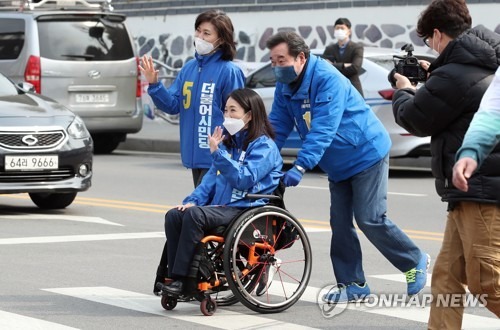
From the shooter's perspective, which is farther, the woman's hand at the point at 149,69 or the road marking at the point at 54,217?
the road marking at the point at 54,217

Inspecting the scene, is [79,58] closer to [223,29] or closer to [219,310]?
[223,29]

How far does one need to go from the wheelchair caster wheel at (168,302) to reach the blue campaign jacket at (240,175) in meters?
0.56

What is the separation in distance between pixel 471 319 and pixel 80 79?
1279cm

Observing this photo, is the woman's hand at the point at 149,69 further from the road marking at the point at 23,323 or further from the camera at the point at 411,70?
the camera at the point at 411,70

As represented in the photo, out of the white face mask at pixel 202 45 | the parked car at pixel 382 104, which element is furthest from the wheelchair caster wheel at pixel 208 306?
the parked car at pixel 382 104

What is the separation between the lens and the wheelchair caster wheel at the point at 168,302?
7.66m

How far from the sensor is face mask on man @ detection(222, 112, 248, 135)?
7.72m

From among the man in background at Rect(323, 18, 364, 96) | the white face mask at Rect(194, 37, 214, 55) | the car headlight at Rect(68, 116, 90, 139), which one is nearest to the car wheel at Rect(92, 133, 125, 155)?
the man in background at Rect(323, 18, 364, 96)

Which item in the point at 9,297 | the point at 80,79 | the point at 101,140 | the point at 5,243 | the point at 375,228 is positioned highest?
the point at 375,228

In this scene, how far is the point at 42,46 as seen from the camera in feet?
62.5

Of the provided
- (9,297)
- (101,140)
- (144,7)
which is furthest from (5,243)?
(144,7)

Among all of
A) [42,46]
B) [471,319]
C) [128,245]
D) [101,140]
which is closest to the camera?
[471,319]

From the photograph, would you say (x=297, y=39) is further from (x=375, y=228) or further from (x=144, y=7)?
(x=144, y=7)

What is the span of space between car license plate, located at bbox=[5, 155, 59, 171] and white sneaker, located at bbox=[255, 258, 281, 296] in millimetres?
4688
